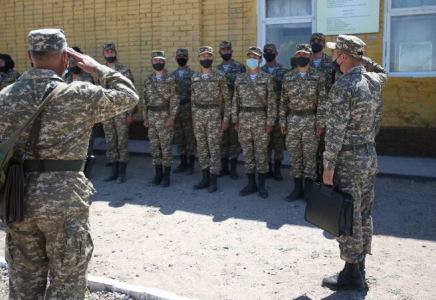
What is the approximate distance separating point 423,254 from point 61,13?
9.27 metres

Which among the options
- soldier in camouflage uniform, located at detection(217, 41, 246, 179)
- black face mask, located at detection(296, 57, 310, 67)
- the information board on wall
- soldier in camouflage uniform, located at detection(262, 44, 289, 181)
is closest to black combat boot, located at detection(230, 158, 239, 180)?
soldier in camouflage uniform, located at detection(217, 41, 246, 179)

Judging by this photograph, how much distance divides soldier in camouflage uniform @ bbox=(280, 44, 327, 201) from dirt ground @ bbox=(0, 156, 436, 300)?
47 cm

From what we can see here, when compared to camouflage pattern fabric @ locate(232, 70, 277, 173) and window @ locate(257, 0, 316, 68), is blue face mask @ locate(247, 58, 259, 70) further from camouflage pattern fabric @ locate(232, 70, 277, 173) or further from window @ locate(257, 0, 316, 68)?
window @ locate(257, 0, 316, 68)

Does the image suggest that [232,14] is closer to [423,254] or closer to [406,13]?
[406,13]

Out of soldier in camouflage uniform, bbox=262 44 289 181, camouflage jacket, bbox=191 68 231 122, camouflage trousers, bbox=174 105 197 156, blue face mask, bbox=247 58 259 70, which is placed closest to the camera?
blue face mask, bbox=247 58 259 70

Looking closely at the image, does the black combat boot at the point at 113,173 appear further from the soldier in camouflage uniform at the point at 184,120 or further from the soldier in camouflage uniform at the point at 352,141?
the soldier in camouflage uniform at the point at 352,141

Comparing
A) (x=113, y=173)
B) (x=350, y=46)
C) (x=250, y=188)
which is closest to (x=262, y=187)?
(x=250, y=188)

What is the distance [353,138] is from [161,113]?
13.3 feet

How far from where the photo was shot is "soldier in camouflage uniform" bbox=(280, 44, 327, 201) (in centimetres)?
601

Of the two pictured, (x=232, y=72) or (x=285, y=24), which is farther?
(x=285, y=24)

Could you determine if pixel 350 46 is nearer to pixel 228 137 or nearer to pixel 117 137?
pixel 228 137

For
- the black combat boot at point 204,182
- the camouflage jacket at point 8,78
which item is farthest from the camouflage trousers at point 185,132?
the camouflage jacket at point 8,78

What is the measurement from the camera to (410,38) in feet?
25.5

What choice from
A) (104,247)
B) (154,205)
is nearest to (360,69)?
(104,247)
